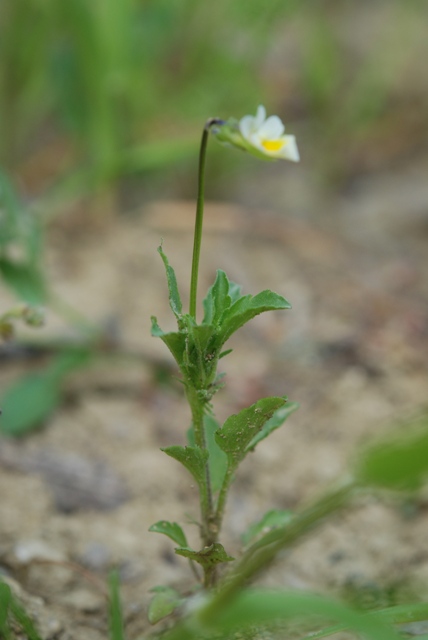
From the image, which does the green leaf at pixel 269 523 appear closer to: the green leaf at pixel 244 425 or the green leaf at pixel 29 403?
the green leaf at pixel 244 425

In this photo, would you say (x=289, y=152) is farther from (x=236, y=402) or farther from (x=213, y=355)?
(x=236, y=402)

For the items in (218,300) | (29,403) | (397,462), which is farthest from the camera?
(29,403)

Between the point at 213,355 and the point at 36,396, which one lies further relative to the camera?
the point at 36,396

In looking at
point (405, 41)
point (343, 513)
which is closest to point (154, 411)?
point (343, 513)

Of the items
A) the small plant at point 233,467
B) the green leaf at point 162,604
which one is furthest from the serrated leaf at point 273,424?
the green leaf at point 162,604

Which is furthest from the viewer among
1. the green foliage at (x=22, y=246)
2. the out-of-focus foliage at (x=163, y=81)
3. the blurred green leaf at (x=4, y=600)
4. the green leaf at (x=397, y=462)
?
the out-of-focus foliage at (x=163, y=81)

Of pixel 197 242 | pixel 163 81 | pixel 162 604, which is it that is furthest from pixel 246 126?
pixel 163 81

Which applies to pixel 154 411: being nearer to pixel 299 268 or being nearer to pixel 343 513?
pixel 343 513
